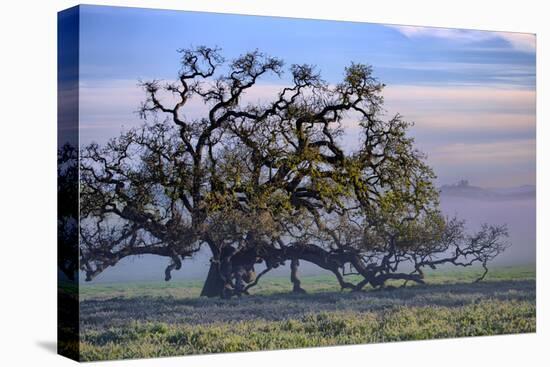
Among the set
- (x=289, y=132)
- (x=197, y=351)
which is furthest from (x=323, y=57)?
(x=197, y=351)

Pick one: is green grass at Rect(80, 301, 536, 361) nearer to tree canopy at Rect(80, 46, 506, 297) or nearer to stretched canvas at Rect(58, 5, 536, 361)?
stretched canvas at Rect(58, 5, 536, 361)

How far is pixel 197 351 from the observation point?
15859mm

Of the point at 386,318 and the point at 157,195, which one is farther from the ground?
the point at 157,195

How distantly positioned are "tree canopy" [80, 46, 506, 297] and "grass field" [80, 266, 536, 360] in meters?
0.21

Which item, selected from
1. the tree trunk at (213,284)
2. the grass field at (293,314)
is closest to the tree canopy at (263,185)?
the tree trunk at (213,284)

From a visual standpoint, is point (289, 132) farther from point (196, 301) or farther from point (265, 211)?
point (196, 301)

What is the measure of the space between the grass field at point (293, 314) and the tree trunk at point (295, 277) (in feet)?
0.25

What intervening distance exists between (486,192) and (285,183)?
2.71 meters

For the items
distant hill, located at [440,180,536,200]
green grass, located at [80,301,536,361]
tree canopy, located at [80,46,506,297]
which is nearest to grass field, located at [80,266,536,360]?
green grass, located at [80,301,536,361]

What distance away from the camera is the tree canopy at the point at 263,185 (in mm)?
15797

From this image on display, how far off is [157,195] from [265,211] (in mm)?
1314

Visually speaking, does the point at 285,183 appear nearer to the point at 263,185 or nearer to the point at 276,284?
the point at 263,185

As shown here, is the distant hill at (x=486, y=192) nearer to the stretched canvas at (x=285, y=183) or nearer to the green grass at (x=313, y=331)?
the stretched canvas at (x=285, y=183)

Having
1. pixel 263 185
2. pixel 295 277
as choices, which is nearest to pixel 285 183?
pixel 263 185
